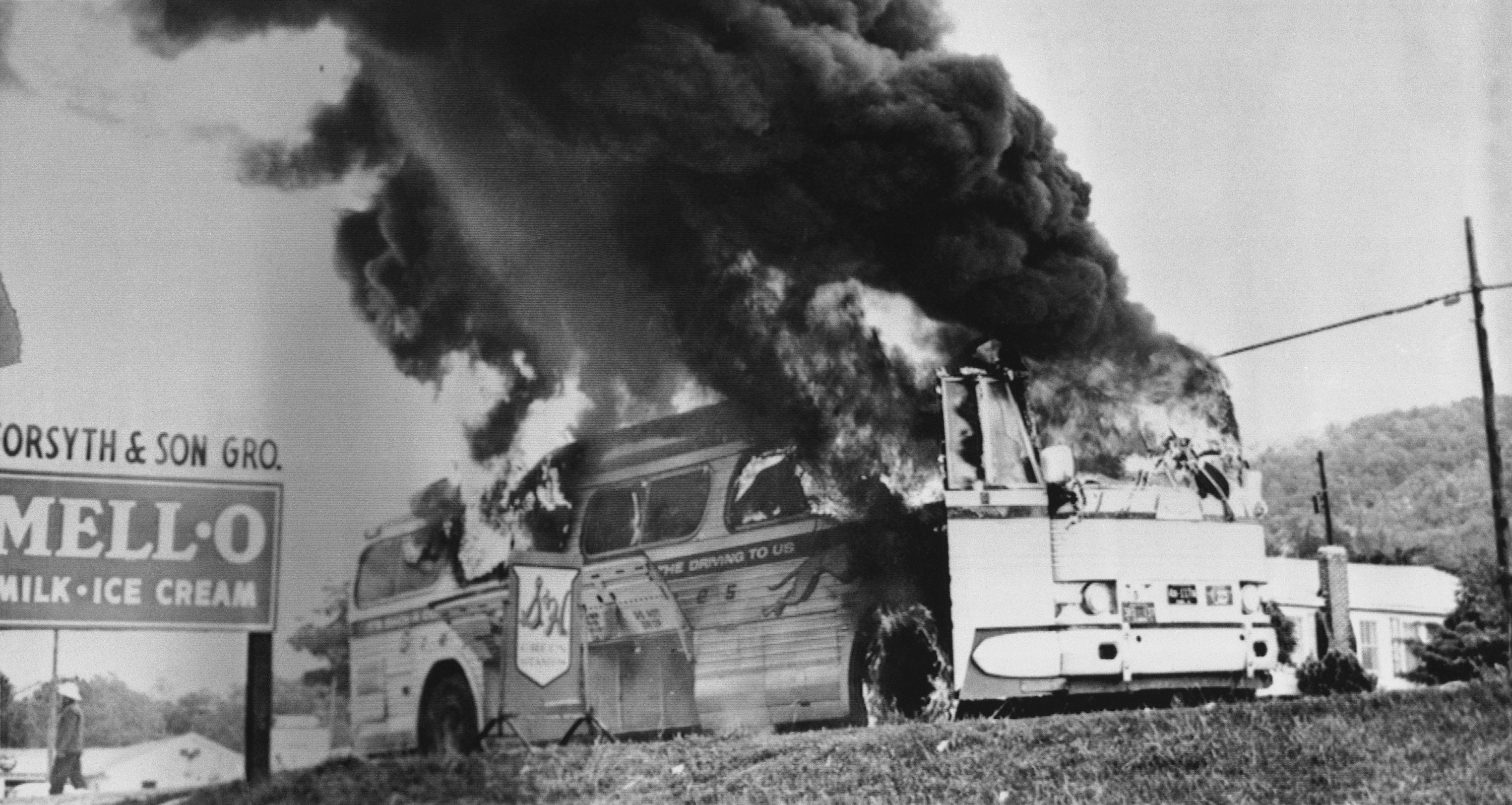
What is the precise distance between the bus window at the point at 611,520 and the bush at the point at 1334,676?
2.49 m

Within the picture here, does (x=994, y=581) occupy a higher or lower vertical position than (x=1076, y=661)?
higher

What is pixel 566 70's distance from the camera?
21.9ft

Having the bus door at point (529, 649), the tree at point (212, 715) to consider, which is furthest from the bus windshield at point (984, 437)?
the tree at point (212, 715)

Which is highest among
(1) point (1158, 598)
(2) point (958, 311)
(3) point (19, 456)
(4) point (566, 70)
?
(4) point (566, 70)

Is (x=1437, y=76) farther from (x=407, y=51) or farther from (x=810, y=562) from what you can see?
(x=407, y=51)

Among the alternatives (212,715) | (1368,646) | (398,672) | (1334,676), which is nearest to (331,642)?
(398,672)

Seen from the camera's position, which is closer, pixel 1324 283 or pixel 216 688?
pixel 216 688

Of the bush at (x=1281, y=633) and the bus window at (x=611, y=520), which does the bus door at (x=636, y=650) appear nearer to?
the bus window at (x=611, y=520)

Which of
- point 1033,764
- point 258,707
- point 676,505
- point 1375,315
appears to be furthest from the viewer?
point 1375,315

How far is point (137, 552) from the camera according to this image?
6332 mm

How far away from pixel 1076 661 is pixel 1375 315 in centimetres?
187

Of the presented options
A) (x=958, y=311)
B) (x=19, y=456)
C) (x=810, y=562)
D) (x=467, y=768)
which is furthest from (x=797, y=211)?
(x=19, y=456)

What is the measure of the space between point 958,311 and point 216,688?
117 inches

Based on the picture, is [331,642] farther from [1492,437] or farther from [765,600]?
[1492,437]
